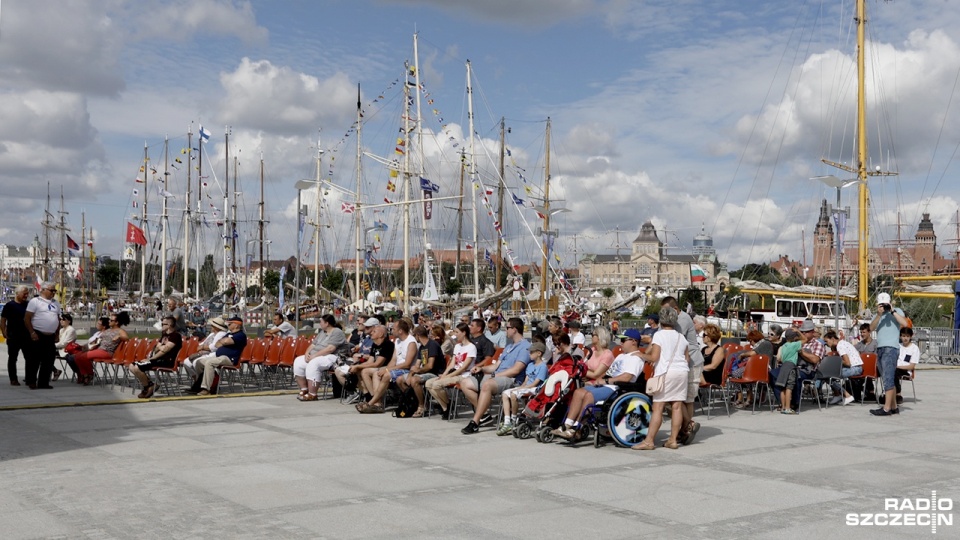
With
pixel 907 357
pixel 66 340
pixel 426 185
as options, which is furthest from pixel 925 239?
pixel 66 340

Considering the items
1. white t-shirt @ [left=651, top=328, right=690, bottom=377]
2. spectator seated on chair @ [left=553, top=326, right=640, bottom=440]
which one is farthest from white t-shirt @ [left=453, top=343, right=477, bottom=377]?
white t-shirt @ [left=651, top=328, right=690, bottom=377]

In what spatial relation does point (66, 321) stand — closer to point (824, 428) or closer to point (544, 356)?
point (544, 356)

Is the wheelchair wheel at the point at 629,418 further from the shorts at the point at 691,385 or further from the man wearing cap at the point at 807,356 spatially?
the man wearing cap at the point at 807,356

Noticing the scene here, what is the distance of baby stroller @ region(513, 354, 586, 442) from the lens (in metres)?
10.1

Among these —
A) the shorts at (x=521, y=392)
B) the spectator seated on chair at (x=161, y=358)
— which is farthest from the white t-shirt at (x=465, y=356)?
the spectator seated on chair at (x=161, y=358)

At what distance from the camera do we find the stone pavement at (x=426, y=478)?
6273mm

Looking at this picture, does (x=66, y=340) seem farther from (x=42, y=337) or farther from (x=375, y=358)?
(x=375, y=358)

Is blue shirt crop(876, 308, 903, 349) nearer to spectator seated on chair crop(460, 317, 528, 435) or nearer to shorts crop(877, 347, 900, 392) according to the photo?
shorts crop(877, 347, 900, 392)

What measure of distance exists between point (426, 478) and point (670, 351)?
3.17 m

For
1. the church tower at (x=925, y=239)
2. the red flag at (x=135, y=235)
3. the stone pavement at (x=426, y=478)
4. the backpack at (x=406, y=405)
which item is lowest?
the stone pavement at (x=426, y=478)

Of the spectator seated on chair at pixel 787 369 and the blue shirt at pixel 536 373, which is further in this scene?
the spectator seated on chair at pixel 787 369

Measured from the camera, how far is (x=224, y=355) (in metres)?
14.4

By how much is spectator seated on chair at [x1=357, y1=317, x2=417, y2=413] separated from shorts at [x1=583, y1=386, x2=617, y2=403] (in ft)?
11.3

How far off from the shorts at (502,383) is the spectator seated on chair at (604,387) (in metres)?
1.24
